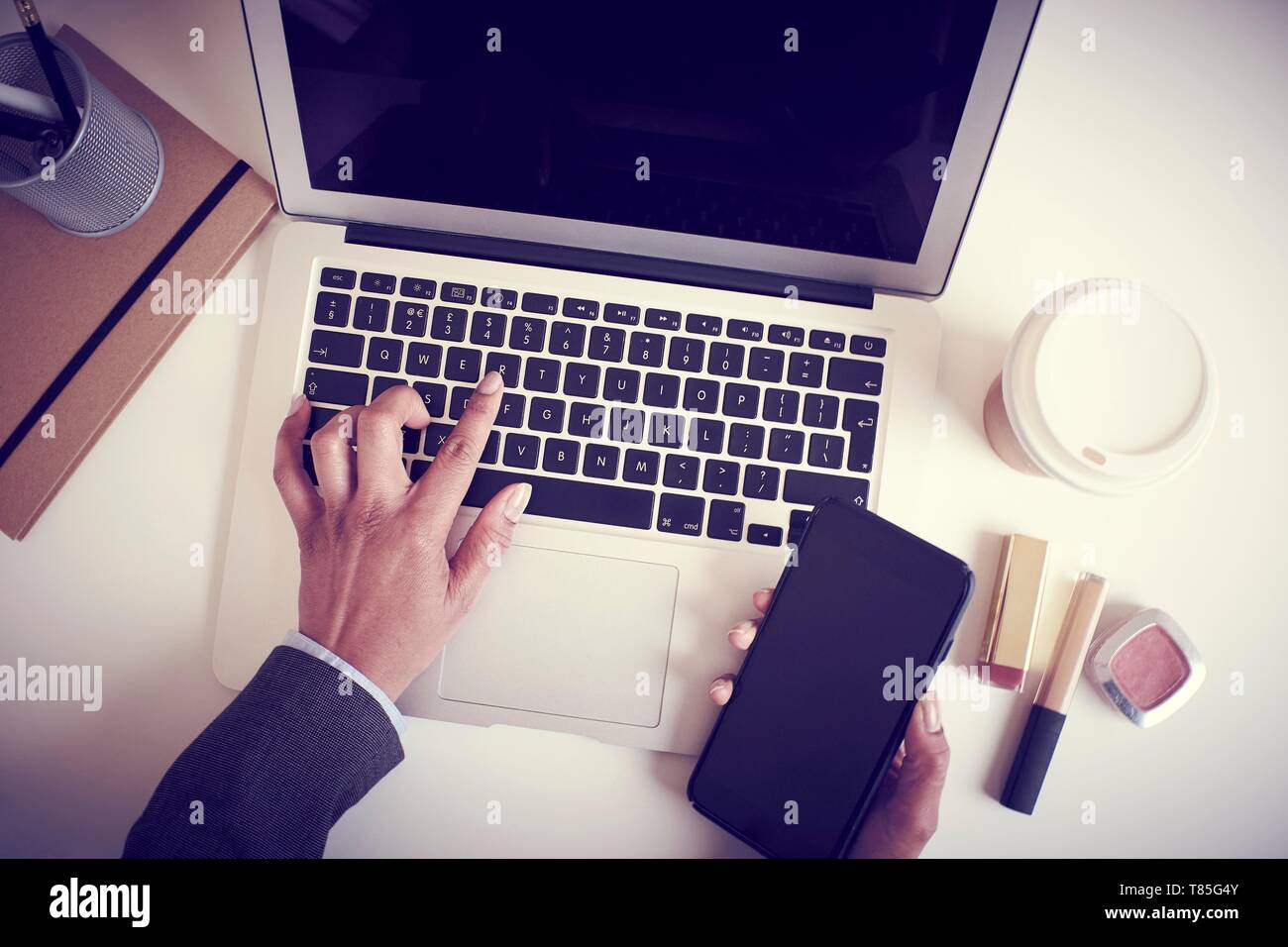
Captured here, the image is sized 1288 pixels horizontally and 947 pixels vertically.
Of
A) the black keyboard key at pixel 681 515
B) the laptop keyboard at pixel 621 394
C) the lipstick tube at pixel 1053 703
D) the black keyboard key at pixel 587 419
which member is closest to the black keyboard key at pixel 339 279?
the laptop keyboard at pixel 621 394

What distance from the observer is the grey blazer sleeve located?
1.80ft

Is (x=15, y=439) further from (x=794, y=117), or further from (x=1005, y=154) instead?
(x=1005, y=154)

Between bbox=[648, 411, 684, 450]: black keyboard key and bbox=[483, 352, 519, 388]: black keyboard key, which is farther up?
bbox=[483, 352, 519, 388]: black keyboard key

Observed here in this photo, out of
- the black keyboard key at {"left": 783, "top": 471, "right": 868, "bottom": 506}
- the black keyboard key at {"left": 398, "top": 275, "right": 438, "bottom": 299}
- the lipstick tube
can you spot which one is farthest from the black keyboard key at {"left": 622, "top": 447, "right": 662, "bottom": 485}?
the lipstick tube

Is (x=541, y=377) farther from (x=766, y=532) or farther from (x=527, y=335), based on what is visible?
(x=766, y=532)

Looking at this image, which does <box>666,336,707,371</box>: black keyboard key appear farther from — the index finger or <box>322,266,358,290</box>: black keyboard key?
<box>322,266,358,290</box>: black keyboard key

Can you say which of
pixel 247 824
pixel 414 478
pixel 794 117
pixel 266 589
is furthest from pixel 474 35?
pixel 247 824

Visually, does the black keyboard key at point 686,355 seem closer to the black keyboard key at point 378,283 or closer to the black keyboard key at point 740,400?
the black keyboard key at point 740,400

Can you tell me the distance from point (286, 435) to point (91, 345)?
0.65ft

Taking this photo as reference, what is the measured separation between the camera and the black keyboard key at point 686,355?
2.09 ft

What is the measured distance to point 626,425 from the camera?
2.07 ft

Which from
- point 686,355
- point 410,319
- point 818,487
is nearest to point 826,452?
point 818,487

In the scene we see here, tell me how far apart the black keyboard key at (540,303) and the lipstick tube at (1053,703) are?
0.49 meters

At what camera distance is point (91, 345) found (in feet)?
2.17
